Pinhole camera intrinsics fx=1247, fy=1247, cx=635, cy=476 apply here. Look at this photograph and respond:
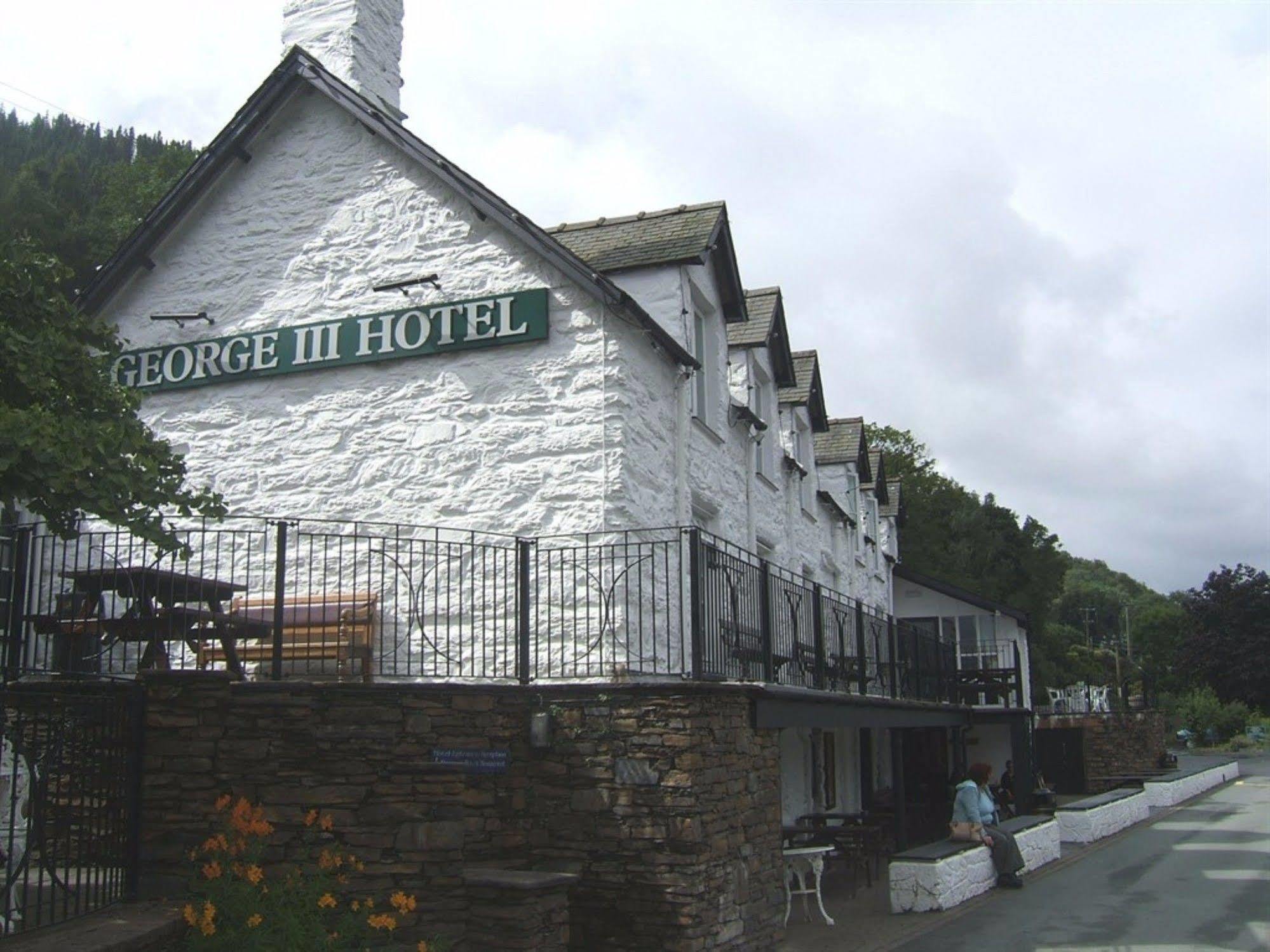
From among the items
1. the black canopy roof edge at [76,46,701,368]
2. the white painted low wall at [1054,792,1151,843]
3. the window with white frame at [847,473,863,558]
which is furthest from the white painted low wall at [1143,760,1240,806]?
the black canopy roof edge at [76,46,701,368]

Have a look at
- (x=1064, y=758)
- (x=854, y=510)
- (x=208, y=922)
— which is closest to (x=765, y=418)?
(x=854, y=510)

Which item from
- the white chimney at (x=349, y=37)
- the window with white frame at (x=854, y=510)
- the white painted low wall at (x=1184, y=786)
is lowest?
the white painted low wall at (x=1184, y=786)

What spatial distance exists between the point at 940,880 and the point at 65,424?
9821mm

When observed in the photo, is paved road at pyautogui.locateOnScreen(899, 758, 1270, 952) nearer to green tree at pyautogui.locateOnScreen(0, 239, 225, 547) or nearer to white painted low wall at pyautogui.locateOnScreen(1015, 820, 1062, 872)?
white painted low wall at pyautogui.locateOnScreen(1015, 820, 1062, 872)

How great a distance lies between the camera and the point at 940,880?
1309 centimetres

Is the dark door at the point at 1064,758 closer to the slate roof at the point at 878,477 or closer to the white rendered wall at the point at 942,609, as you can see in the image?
the white rendered wall at the point at 942,609

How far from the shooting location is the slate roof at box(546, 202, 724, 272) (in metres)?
13.6

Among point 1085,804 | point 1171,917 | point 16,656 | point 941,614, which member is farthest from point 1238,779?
point 16,656

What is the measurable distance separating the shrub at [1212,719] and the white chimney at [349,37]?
172 ft

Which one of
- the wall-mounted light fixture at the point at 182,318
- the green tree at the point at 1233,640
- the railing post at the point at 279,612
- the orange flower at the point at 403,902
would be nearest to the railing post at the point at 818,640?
the orange flower at the point at 403,902

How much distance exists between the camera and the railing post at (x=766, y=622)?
1123cm

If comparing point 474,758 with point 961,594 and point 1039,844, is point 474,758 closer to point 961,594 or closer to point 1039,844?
point 1039,844

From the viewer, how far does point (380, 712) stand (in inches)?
361

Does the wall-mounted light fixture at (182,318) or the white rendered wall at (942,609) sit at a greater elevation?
the wall-mounted light fixture at (182,318)
